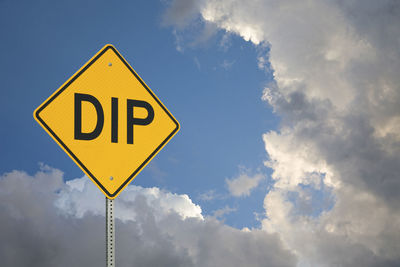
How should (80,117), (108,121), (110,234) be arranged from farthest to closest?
(108,121), (80,117), (110,234)

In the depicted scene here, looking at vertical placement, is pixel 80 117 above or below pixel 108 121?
below

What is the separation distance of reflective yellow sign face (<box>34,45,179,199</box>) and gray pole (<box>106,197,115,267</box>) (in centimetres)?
12

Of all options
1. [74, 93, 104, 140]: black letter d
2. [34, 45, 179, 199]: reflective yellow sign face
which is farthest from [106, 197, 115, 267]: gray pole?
[74, 93, 104, 140]: black letter d

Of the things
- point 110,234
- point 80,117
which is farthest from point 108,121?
point 110,234

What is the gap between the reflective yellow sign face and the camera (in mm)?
4746

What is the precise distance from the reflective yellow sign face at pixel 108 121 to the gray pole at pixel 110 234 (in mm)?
124

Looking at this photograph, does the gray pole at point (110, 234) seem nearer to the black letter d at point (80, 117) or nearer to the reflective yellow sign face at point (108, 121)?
the reflective yellow sign face at point (108, 121)

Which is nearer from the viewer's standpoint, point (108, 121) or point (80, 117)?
point (80, 117)

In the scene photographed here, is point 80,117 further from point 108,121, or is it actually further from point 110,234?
point 110,234

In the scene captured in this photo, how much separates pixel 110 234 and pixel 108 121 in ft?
4.57

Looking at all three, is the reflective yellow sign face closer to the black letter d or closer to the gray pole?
the black letter d

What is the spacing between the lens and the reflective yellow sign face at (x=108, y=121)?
4.75 metres

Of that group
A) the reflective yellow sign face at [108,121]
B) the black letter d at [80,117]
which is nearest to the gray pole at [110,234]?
the reflective yellow sign face at [108,121]

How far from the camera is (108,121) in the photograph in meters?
4.96
